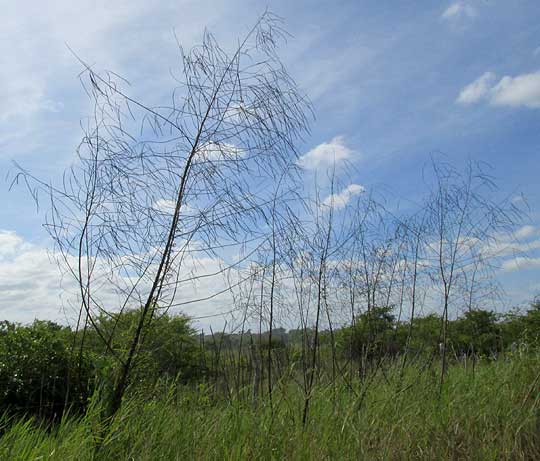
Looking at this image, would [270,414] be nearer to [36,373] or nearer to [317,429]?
[317,429]

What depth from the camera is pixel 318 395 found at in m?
4.52

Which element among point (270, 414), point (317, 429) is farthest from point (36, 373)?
point (317, 429)

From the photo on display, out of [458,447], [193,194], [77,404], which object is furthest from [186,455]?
[77,404]

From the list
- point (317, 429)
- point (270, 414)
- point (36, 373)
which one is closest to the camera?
point (317, 429)

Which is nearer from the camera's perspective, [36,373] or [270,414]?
[270,414]

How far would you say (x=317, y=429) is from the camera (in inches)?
146

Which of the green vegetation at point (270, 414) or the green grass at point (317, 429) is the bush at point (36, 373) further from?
the green grass at point (317, 429)

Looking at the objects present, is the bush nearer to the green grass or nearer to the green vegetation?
the green vegetation

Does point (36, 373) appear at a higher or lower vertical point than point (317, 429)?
higher

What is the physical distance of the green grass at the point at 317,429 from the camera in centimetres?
309

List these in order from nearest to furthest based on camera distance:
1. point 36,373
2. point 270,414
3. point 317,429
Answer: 1. point 317,429
2. point 270,414
3. point 36,373

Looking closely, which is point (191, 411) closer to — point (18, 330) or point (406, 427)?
point (406, 427)

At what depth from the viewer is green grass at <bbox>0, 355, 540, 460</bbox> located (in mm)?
3092

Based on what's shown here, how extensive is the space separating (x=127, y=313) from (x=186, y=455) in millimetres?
1294
